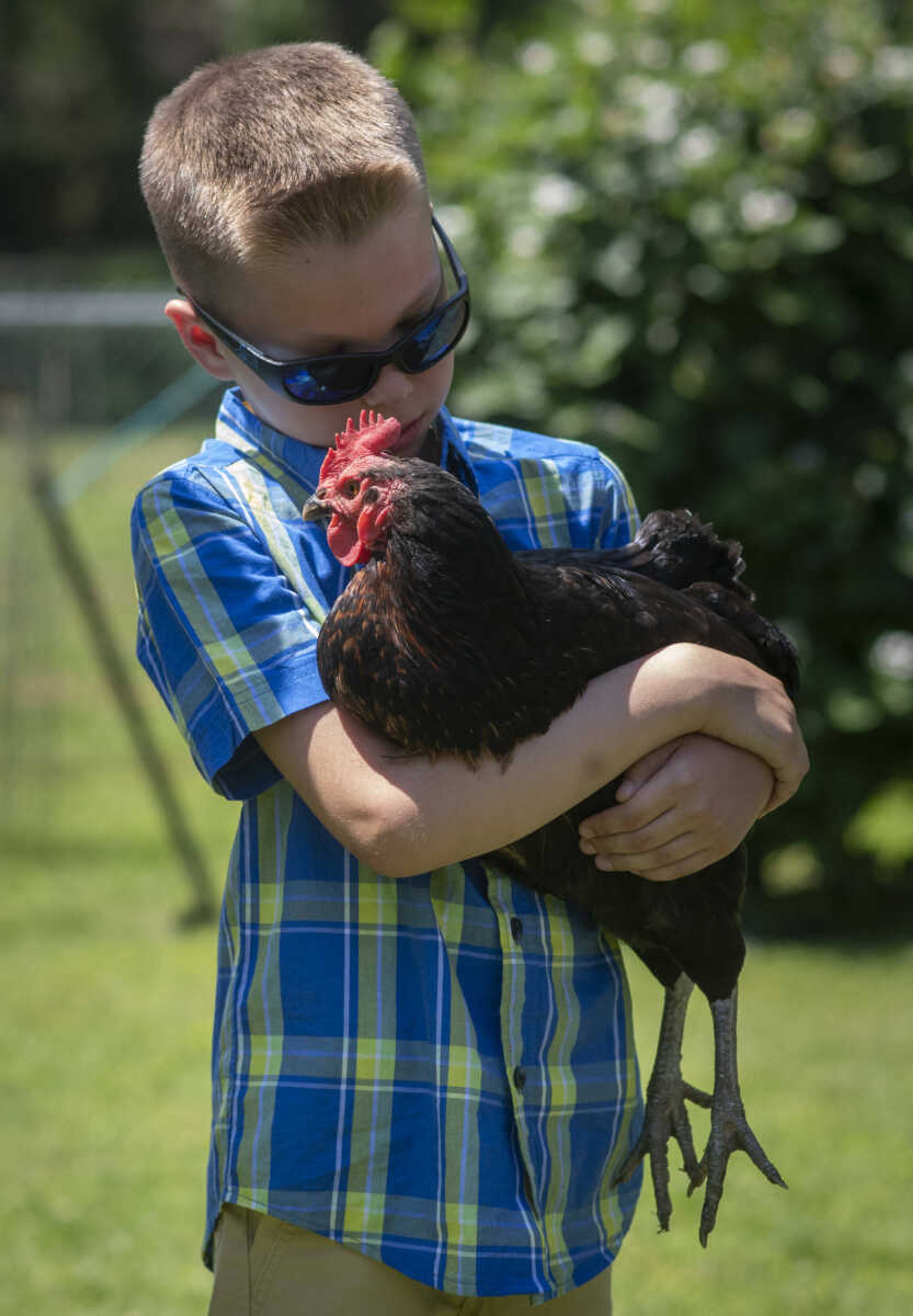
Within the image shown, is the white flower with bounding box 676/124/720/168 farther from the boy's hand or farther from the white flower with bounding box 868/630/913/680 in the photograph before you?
the boy's hand

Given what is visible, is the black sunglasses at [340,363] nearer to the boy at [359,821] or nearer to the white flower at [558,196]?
the boy at [359,821]

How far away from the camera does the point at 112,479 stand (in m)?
9.05

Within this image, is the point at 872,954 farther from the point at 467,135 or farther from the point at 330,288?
the point at 330,288

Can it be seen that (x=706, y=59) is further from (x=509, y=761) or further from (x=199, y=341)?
(x=509, y=761)

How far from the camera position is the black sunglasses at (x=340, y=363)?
6.46ft

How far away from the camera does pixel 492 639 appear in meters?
1.91

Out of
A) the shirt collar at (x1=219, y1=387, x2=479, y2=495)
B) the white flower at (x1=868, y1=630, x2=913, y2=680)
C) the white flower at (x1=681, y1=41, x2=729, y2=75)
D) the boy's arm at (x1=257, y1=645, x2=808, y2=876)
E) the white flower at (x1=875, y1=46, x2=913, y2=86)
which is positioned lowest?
the white flower at (x1=868, y1=630, x2=913, y2=680)

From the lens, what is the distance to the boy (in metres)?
1.87

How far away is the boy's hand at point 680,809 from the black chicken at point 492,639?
70mm

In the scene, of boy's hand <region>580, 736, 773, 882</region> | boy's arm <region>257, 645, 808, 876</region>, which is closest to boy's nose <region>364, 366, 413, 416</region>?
boy's arm <region>257, 645, 808, 876</region>

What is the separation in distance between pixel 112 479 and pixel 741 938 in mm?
7385

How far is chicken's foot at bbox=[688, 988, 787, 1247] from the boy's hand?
44 cm

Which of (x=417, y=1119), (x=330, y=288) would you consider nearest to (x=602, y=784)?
(x=417, y=1119)

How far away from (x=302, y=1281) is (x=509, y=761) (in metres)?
0.72
